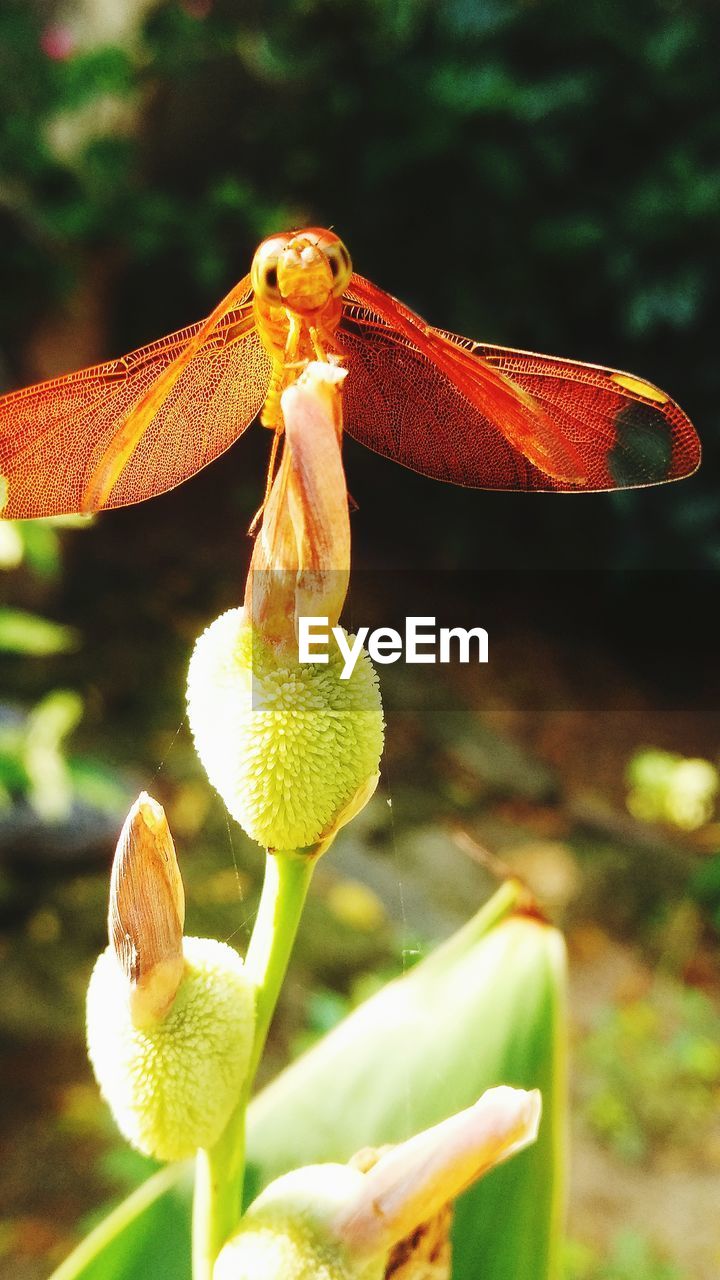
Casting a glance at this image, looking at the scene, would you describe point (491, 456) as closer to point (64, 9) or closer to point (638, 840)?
point (638, 840)

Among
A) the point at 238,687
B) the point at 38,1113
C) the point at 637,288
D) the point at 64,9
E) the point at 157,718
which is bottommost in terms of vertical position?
the point at 38,1113

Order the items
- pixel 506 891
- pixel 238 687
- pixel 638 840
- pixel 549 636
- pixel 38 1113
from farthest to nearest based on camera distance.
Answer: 1. pixel 549 636
2. pixel 638 840
3. pixel 38 1113
4. pixel 506 891
5. pixel 238 687

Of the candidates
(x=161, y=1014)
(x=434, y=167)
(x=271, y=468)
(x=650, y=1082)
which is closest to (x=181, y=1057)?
(x=161, y=1014)

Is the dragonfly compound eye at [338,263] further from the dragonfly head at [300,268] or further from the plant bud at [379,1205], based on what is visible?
the plant bud at [379,1205]

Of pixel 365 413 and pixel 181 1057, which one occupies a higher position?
pixel 365 413

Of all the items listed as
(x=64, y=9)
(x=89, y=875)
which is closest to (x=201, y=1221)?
(x=89, y=875)

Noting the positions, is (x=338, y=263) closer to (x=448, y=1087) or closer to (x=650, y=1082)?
(x=448, y=1087)

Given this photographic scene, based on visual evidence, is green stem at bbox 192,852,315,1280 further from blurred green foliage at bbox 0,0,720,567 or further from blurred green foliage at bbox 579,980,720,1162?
blurred green foliage at bbox 0,0,720,567

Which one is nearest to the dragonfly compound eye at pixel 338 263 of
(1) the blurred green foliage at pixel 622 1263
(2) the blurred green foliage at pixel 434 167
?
(1) the blurred green foliage at pixel 622 1263
